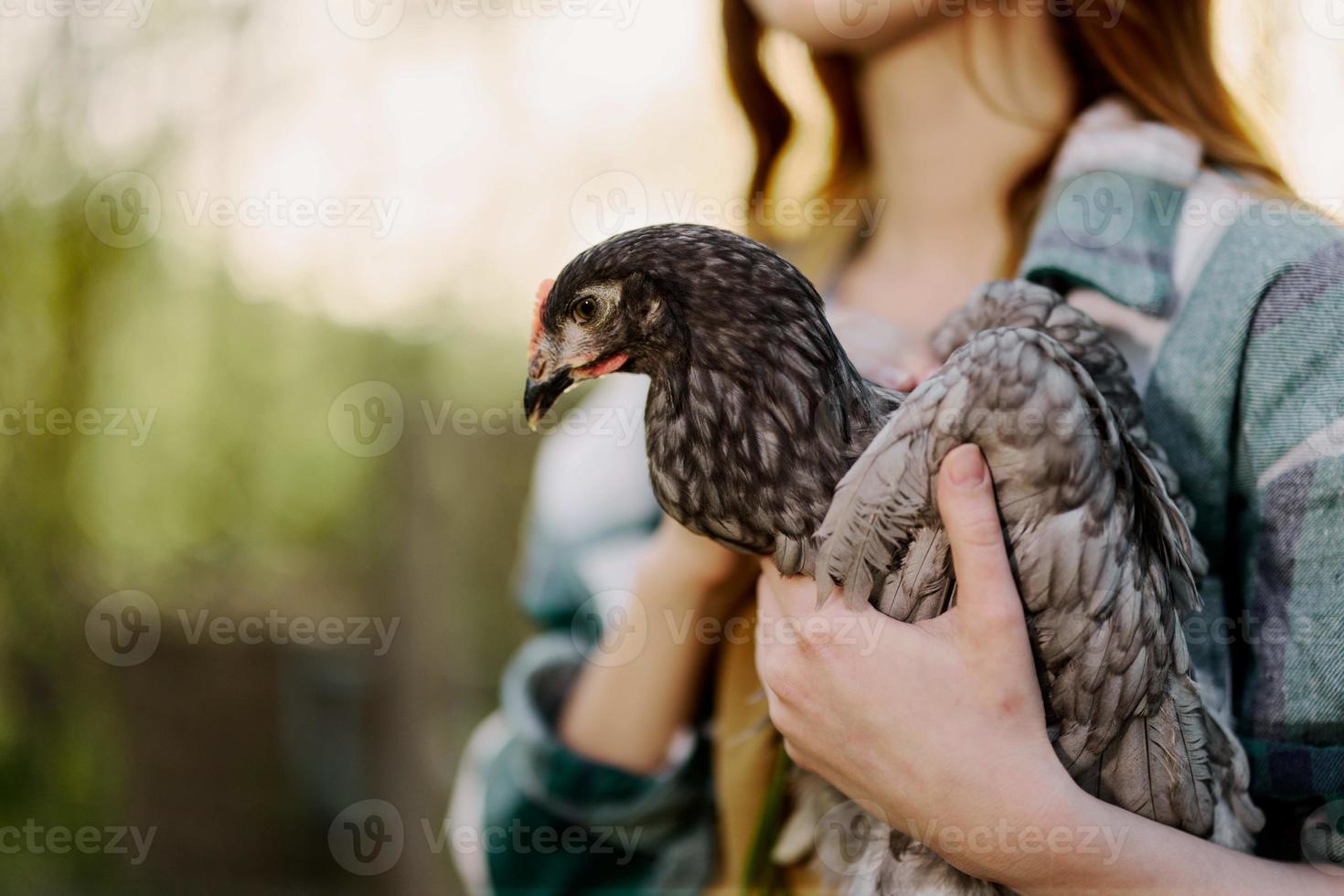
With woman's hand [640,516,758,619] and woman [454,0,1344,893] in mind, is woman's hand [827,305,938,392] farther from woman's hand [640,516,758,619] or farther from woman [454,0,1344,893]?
woman's hand [640,516,758,619]

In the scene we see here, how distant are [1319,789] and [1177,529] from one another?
1.38ft

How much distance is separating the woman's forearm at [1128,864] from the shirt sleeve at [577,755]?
91 cm

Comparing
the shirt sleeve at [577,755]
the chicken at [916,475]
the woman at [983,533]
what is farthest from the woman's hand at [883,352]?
the shirt sleeve at [577,755]

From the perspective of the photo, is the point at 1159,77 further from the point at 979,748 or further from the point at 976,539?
the point at 979,748

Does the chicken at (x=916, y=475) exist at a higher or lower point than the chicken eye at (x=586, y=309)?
lower

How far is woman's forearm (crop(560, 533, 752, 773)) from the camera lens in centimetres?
170

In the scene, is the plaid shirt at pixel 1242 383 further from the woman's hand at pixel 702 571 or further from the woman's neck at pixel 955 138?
the woman's hand at pixel 702 571

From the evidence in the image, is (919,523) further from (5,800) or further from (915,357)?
(5,800)

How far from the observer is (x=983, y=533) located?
101cm

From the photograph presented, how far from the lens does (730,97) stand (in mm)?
2381

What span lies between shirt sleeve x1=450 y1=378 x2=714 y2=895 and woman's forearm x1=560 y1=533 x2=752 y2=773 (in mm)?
55

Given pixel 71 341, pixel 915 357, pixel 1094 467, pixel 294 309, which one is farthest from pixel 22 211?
pixel 1094 467

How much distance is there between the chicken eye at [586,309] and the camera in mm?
1133

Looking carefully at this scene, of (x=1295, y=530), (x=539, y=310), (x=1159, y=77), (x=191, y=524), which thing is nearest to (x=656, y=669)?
(x=539, y=310)
